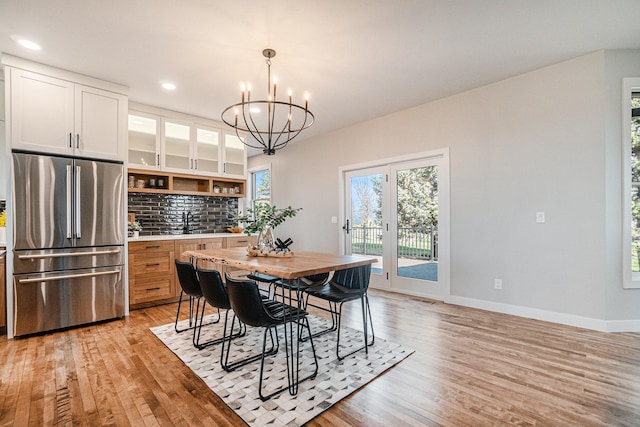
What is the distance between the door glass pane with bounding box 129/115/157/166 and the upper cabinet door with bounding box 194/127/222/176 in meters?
0.59

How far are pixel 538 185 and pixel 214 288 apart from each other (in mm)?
3445

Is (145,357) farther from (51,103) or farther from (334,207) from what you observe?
(334,207)

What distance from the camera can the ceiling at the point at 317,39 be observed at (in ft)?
7.57

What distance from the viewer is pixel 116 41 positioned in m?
2.73

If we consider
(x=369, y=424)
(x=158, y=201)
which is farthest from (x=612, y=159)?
(x=158, y=201)

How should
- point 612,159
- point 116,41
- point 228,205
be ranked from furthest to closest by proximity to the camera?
1. point 228,205
2. point 612,159
3. point 116,41

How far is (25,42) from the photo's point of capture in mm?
2750

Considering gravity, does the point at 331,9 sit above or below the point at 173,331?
above

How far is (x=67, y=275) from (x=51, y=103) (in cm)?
178

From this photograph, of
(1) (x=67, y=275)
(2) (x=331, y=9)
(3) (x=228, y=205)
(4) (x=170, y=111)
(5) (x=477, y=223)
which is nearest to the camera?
(2) (x=331, y=9)

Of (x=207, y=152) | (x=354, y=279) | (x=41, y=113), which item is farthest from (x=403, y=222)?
(x=41, y=113)

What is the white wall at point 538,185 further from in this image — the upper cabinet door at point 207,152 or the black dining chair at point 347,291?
the upper cabinet door at point 207,152

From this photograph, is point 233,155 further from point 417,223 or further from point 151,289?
point 417,223

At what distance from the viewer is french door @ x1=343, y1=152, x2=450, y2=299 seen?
4.14m
